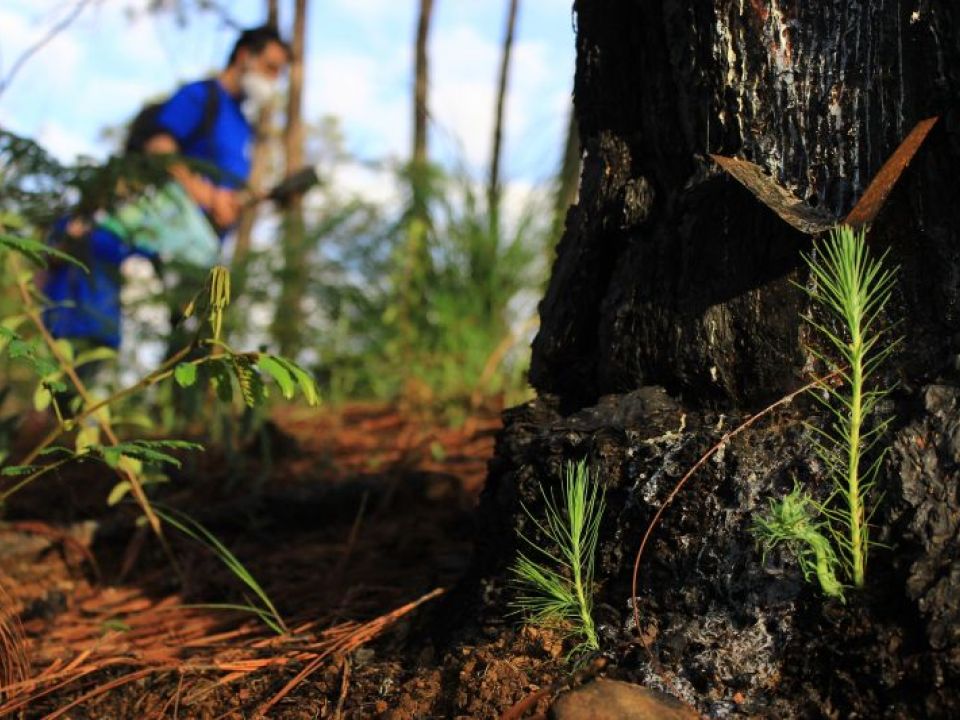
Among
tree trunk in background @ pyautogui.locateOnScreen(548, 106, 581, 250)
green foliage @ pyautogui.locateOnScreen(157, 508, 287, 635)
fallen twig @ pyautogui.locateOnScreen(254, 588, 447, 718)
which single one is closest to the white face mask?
tree trunk in background @ pyautogui.locateOnScreen(548, 106, 581, 250)

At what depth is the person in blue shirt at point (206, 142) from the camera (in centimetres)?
434

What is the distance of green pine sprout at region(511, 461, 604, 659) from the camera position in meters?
1.54

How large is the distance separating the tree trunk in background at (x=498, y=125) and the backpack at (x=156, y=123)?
1.47m

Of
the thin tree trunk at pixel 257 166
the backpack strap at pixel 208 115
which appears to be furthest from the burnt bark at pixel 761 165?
the thin tree trunk at pixel 257 166

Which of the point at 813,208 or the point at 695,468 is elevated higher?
the point at 813,208

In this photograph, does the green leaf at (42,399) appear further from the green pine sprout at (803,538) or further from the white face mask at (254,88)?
the white face mask at (254,88)

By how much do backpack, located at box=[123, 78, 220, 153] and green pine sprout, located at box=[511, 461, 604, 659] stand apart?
3518 millimetres

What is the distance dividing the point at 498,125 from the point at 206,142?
5.32 ft

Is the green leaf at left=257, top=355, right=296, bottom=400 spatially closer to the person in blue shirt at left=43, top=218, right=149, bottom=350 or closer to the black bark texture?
the black bark texture

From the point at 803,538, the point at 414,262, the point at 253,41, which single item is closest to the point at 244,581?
the point at 803,538

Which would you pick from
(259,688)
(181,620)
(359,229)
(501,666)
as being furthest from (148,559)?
(359,229)

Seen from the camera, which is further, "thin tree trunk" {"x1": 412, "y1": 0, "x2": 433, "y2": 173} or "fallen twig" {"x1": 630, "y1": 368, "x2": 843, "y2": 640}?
"thin tree trunk" {"x1": 412, "y1": 0, "x2": 433, "y2": 173}

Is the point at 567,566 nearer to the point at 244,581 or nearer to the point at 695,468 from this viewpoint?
the point at 695,468

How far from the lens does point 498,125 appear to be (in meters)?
5.53
